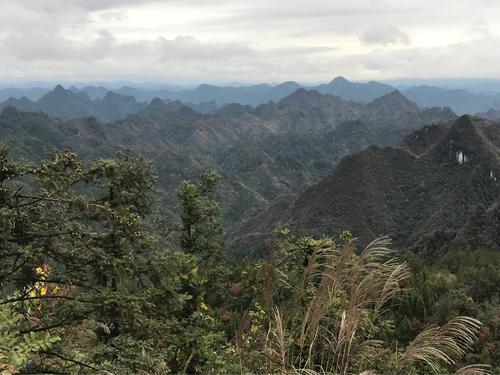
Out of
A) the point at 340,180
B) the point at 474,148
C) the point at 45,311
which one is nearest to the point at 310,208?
the point at 340,180

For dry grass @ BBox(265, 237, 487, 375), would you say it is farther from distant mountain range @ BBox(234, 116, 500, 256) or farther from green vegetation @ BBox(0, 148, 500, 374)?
distant mountain range @ BBox(234, 116, 500, 256)

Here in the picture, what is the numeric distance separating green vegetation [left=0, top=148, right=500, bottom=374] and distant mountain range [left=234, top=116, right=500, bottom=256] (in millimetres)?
88491

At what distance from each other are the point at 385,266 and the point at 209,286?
16.3 metres

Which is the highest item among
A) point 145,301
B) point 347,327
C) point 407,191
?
point 347,327

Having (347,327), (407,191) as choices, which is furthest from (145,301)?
(407,191)

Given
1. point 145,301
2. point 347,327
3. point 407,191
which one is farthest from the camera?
point 407,191

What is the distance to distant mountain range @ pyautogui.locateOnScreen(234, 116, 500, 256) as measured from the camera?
104 m

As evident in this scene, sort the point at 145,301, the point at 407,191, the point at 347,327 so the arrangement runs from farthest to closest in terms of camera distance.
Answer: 1. the point at 407,191
2. the point at 145,301
3. the point at 347,327

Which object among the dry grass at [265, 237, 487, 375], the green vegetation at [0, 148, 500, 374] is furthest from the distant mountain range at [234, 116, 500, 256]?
the dry grass at [265, 237, 487, 375]

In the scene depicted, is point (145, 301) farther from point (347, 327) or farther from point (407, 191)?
point (407, 191)

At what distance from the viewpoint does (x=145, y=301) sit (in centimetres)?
645

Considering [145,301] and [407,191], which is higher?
[145,301]

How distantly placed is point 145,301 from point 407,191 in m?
→ 128

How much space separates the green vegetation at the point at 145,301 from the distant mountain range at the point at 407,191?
88.5m
